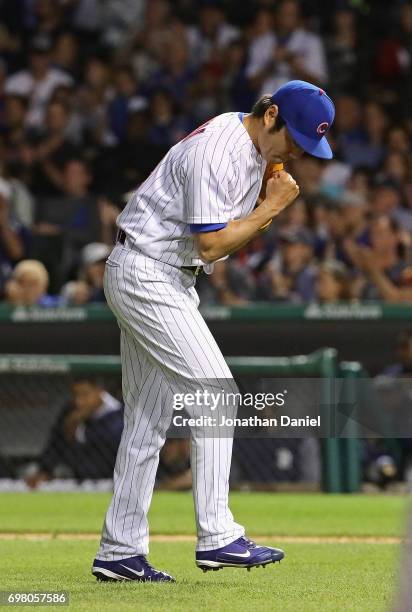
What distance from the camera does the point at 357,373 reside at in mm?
11375

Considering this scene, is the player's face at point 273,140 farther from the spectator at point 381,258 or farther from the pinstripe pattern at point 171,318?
the spectator at point 381,258

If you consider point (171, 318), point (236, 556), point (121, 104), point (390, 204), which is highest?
point (121, 104)

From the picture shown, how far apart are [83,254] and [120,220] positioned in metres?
8.54

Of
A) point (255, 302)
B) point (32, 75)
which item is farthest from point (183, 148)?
point (32, 75)

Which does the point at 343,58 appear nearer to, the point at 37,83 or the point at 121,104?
the point at 121,104

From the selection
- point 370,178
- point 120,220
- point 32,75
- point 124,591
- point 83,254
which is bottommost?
point 124,591

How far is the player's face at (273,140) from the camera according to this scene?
5852mm

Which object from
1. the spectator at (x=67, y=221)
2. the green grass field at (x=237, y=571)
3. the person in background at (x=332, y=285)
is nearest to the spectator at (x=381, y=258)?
the person in background at (x=332, y=285)

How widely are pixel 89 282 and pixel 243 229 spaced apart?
26.5 ft

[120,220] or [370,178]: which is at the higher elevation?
[370,178]

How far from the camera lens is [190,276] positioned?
237 inches

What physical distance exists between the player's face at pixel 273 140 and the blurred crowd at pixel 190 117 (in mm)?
7125

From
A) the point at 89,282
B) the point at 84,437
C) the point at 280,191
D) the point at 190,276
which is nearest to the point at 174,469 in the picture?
the point at 84,437

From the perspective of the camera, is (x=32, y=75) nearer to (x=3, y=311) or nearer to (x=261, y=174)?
(x=3, y=311)
